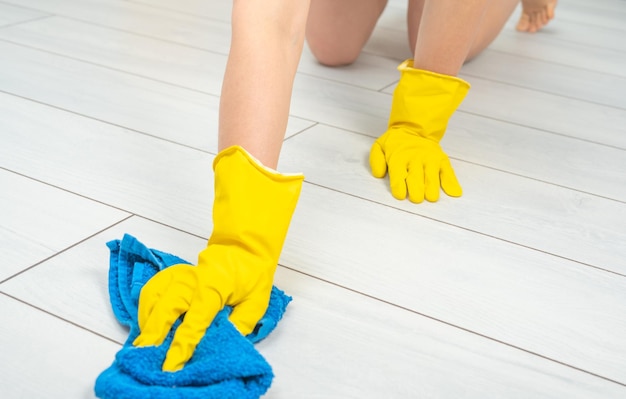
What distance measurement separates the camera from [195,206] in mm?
901

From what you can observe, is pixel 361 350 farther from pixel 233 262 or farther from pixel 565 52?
pixel 565 52

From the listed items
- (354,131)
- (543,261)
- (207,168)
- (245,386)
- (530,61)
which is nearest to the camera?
(245,386)

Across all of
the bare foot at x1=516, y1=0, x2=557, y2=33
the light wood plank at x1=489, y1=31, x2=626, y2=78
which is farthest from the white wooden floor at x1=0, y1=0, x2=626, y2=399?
the bare foot at x1=516, y1=0, x2=557, y2=33

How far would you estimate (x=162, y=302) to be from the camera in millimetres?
630

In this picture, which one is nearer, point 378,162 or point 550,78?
point 378,162

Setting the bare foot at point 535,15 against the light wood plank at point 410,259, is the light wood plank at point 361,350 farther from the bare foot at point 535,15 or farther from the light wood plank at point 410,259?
the bare foot at point 535,15

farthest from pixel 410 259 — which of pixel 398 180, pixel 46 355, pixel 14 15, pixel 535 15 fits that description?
pixel 535 15

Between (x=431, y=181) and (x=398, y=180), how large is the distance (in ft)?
0.16

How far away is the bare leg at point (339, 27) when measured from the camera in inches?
59.2

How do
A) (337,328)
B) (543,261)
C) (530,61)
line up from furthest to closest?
(530,61), (543,261), (337,328)

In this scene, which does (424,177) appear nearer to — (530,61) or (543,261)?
(543,261)

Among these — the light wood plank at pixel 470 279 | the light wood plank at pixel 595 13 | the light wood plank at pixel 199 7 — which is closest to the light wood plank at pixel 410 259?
the light wood plank at pixel 470 279

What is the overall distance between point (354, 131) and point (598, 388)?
66 centimetres

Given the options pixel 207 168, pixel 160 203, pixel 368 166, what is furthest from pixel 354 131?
pixel 160 203
